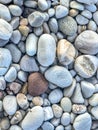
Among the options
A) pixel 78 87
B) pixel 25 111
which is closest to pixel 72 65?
pixel 78 87

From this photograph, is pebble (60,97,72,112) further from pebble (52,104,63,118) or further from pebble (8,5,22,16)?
pebble (8,5,22,16)

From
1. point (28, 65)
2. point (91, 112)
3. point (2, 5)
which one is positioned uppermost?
point (2, 5)

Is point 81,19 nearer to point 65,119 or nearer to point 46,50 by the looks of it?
point 46,50

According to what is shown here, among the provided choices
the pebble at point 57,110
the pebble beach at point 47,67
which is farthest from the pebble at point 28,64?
the pebble at point 57,110

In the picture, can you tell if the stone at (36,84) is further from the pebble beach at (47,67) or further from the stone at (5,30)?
the stone at (5,30)

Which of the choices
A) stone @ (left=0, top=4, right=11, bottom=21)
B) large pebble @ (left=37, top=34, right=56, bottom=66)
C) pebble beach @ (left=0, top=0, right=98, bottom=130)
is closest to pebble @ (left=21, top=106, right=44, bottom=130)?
pebble beach @ (left=0, top=0, right=98, bottom=130)

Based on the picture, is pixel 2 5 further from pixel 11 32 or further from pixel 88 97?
pixel 88 97

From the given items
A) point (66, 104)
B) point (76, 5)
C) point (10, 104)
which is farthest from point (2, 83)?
point (76, 5)
